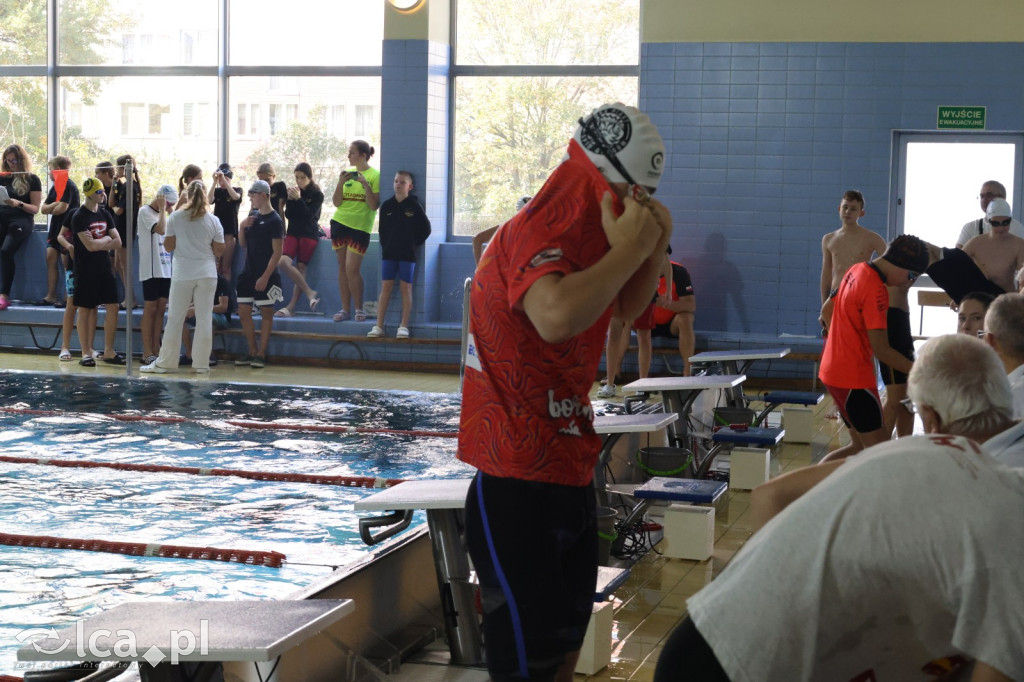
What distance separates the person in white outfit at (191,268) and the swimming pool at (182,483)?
1.17 meters

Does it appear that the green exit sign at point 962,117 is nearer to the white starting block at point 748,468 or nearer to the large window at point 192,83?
the white starting block at point 748,468

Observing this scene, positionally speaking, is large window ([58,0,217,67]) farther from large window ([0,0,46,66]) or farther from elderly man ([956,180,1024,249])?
elderly man ([956,180,1024,249])

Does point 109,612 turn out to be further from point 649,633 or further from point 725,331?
point 725,331

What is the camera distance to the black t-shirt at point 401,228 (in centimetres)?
1191

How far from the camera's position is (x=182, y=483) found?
20.5ft

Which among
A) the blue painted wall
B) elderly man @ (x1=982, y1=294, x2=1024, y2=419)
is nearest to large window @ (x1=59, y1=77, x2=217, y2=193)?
the blue painted wall

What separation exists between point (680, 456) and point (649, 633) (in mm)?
2124

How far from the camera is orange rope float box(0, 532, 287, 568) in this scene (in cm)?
478

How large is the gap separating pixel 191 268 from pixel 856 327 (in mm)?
6999

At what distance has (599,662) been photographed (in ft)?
12.2

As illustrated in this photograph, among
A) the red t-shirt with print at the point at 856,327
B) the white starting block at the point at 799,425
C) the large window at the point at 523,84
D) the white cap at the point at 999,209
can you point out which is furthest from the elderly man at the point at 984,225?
the large window at the point at 523,84

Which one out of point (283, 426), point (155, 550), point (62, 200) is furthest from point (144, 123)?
point (155, 550)

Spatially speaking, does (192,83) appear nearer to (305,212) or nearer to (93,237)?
(305,212)

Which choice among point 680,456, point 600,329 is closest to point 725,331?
point 680,456
